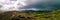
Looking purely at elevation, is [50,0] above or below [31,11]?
above

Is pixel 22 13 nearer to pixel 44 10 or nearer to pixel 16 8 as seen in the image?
pixel 16 8

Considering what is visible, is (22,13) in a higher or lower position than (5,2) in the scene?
lower

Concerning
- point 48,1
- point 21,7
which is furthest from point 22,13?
point 48,1

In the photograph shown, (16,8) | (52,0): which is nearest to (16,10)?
(16,8)

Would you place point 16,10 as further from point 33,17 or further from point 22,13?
point 33,17

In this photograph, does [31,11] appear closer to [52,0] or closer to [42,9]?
[42,9]
